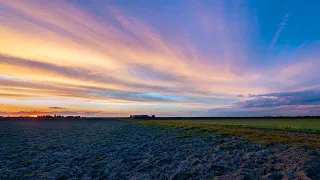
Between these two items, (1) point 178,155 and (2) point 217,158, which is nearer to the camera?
(2) point 217,158

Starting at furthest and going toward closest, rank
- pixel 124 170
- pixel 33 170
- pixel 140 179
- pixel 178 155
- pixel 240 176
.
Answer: pixel 178 155 < pixel 33 170 < pixel 124 170 < pixel 140 179 < pixel 240 176

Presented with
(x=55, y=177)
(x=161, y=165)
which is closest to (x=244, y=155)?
(x=161, y=165)

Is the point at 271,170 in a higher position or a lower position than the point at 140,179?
higher

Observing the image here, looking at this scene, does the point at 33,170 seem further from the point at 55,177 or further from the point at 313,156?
the point at 313,156

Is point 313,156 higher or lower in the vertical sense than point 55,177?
higher

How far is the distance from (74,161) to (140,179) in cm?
770

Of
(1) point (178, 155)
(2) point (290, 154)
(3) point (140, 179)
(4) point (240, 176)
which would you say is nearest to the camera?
(4) point (240, 176)

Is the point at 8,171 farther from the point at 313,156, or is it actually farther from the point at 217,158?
the point at 313,156

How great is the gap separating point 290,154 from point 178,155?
269 inches

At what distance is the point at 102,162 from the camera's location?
15883 millimetres

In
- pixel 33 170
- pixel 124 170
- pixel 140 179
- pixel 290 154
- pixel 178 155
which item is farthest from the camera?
pixel 178 155

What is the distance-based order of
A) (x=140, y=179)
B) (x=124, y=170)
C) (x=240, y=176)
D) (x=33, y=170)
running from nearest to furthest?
(x=240, y=176), (x=140, y=179), (x=124, y=170), (x=33, y=170)

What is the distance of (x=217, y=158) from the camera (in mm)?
13648

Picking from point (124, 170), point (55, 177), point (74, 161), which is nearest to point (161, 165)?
point (124, 170)
